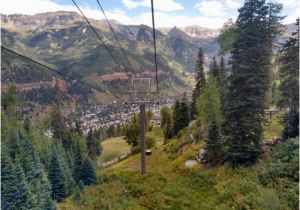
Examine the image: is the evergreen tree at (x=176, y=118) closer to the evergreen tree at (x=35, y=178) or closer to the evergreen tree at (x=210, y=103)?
the evergreen tree at (x=210, y=103)

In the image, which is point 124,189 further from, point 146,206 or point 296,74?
point 296,74

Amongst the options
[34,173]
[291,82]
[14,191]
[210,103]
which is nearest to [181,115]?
[210,103]

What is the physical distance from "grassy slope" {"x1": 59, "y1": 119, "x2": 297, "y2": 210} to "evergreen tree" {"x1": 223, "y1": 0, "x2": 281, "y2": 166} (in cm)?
252

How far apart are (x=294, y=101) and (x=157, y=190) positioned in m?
18.9

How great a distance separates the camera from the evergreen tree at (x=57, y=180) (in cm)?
4931

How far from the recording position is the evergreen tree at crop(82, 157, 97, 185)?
173 ft

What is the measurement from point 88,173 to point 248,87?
100 feet

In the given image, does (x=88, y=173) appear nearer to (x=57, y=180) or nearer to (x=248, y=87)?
(x=57, y=180)

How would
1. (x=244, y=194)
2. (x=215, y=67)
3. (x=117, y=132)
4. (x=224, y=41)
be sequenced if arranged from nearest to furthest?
(x=244, y=194) → (x=224, y=41) → (x=215, y=67) → (x=117, y=132)

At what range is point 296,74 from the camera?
1491 inches

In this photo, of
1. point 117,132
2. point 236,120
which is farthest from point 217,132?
point 117,132

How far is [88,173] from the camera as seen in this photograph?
53438 mm

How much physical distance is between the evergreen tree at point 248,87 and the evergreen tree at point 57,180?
26.7 metres

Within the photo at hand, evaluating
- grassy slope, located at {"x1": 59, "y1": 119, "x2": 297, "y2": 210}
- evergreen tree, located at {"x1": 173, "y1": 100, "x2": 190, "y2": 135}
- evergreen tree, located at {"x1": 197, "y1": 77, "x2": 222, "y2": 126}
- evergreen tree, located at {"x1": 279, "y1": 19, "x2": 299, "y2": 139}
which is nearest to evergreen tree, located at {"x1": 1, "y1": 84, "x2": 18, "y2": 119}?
evergreen tree, located at {"x1": 173, "y1": 100, "x2": 190, "y2": 135}
